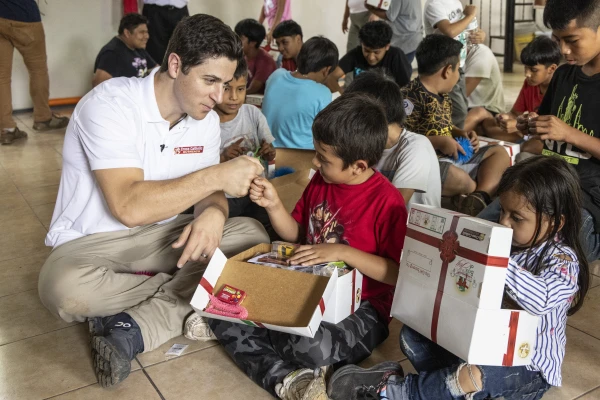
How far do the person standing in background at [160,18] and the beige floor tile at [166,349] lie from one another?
4155mm

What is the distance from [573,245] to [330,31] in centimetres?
709

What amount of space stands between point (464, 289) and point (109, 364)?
1.00 m

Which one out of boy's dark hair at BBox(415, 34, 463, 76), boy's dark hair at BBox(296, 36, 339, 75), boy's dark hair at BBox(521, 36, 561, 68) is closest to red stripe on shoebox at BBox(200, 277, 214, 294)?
boy's dark hair at BBox(415, 34, 463, 76)

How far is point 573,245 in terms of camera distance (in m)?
1.59

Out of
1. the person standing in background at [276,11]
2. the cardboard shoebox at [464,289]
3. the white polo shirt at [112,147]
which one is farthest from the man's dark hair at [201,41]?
the person standing in background at [276,11]

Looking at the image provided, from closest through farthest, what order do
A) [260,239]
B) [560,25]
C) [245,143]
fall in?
[560,25] < [260,239] < [245,143]

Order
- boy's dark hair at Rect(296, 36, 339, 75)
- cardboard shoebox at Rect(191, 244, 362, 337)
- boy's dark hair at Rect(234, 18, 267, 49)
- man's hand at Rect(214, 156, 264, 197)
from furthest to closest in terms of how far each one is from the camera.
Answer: boy's dark hair at Rect(234, 18, 267, 49) < boy's dark hair at Rect(296, 36, 339, 75) < man's hand at Rect(214, 156, 264, 197) < cardboard shoebox at Rect(191, 244, 362, 337)

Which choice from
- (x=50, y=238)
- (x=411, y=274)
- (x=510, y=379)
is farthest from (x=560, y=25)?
(x=50, y=238)

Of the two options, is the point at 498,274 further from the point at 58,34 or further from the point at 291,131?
the point at 58,34

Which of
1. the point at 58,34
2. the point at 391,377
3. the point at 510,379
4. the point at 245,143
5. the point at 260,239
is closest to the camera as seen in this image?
the point at 510,379

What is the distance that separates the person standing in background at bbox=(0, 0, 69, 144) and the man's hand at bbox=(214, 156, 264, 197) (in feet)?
13.0

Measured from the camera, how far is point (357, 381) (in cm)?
172

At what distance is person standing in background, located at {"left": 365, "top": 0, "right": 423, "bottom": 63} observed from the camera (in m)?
4.99

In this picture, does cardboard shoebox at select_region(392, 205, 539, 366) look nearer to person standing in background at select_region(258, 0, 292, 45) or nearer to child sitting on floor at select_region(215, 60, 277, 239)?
child sitting on floor at select_region(215, 60, 277, 239)
